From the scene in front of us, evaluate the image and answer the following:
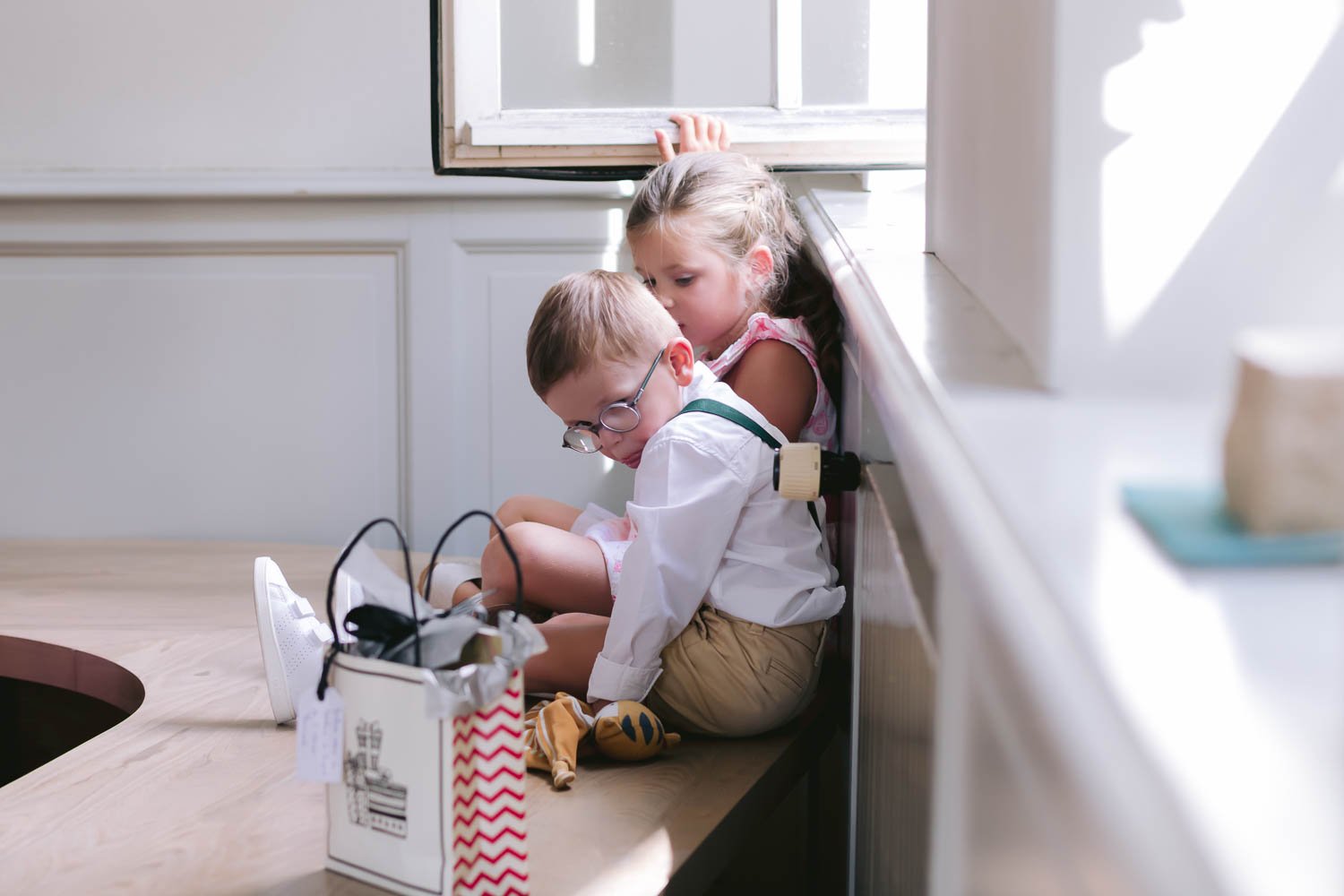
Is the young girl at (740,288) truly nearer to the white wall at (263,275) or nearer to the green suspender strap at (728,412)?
the green suspender strap at (728,412)

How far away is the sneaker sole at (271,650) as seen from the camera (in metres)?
1.15

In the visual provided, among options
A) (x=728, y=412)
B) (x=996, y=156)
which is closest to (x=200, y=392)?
(x=728, y=412)

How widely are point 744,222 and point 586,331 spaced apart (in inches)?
16.1

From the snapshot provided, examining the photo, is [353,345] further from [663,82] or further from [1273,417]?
[1273,417]

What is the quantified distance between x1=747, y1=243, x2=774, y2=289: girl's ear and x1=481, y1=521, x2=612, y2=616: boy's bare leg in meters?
0.43

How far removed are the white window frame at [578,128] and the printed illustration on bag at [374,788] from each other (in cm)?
107

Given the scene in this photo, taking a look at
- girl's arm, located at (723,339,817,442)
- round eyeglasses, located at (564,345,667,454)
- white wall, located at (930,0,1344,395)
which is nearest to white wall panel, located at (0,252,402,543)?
girl's arm, located at (723,339,817,442)

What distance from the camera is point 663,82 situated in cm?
179

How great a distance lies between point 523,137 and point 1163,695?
152cm

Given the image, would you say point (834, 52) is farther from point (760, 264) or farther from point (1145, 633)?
point (1145, 633)

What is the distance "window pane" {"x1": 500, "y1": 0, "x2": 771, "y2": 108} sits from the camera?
1734 millimetres

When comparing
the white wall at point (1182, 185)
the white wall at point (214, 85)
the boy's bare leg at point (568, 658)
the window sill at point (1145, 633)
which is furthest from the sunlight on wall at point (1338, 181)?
the white wall at point (214, 85)

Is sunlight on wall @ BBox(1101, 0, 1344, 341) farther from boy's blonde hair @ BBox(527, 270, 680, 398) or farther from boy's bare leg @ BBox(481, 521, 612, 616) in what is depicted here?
boy's bare leg @ BBox(481, 521, 612, 616)

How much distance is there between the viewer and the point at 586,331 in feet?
3.91
